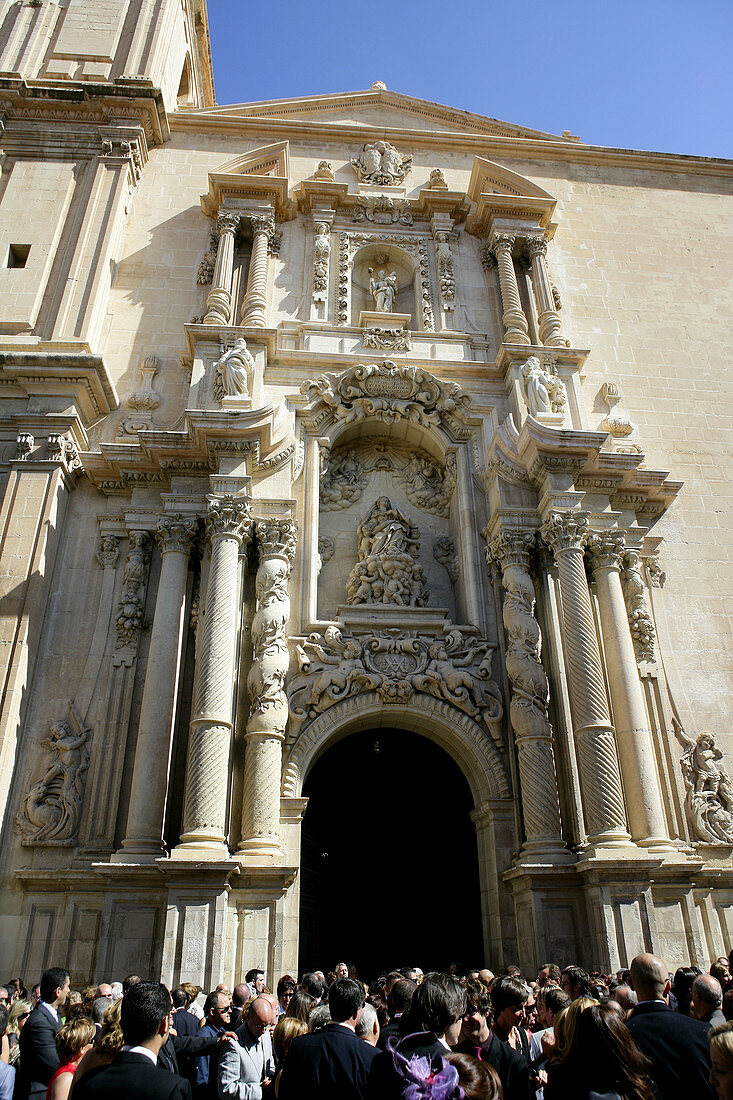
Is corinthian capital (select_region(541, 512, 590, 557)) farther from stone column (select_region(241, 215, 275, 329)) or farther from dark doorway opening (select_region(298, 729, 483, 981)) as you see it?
stone column (select_region(241, 215, 275, 329))

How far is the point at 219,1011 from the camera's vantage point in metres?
6.01

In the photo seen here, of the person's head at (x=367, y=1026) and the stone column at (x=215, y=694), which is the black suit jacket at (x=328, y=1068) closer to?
the person's head at (x=367, y=1026)

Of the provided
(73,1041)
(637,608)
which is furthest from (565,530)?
(73,1041)

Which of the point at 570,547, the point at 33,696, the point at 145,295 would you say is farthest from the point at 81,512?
the point at 570,547

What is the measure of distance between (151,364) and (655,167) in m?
13.1

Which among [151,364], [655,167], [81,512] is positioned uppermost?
[655,167]

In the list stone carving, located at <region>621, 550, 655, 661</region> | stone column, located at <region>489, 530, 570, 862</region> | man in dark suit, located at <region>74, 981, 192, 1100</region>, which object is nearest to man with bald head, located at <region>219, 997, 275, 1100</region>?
man in dark suit, located at <region>74, 981, 192, 1100</region>

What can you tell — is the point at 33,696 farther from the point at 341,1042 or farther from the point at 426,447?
the point at 341,1042

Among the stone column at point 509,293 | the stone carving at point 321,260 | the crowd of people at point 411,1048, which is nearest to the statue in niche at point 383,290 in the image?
the stone carving at point 321,260

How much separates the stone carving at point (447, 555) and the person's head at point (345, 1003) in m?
10.6

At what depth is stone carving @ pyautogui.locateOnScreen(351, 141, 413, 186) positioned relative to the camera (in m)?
18.2

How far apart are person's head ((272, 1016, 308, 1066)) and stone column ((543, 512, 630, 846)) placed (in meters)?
6.93

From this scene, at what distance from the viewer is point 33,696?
12.3 meters

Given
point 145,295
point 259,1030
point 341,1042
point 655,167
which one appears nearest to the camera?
point 341,1042
